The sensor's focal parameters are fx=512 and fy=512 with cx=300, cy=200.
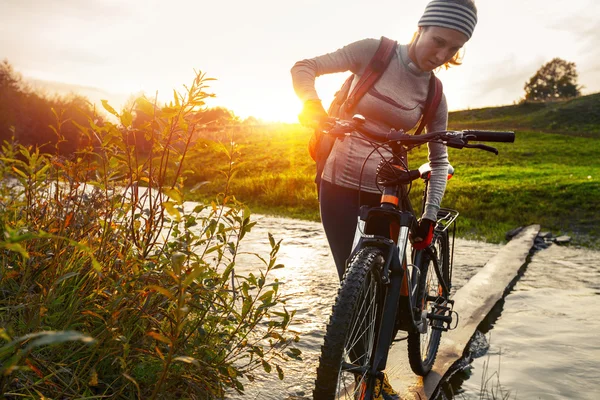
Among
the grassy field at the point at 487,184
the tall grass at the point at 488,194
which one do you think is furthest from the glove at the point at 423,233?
the tall grass at the point at 488,194

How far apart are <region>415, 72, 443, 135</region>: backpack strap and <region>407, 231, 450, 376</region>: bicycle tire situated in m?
0.84

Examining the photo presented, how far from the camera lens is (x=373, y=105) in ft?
9.21

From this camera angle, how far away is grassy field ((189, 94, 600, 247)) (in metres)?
10.8

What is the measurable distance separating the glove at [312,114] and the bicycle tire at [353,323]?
65cm

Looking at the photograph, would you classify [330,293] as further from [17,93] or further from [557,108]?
[557,108]

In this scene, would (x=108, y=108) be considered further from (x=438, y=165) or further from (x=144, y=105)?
(x=438, y=165)

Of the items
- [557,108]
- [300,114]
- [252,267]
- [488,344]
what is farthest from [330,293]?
[557,108]

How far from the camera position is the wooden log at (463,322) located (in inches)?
122

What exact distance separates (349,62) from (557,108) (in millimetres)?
46684

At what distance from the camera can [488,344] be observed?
3979 millimetres

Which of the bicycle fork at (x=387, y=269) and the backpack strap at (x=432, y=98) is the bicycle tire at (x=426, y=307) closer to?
the bicycle fork at (x=387, y=269)

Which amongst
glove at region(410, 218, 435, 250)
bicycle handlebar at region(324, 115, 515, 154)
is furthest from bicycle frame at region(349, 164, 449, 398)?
bicycle handlebar at region(324, 115, 515, 154)

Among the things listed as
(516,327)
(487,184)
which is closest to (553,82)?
(487,184)

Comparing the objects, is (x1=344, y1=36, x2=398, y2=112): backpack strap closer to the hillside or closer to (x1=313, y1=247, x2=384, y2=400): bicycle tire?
(x1=313, y1=247, x2=384, y2=400): bicycle tire
